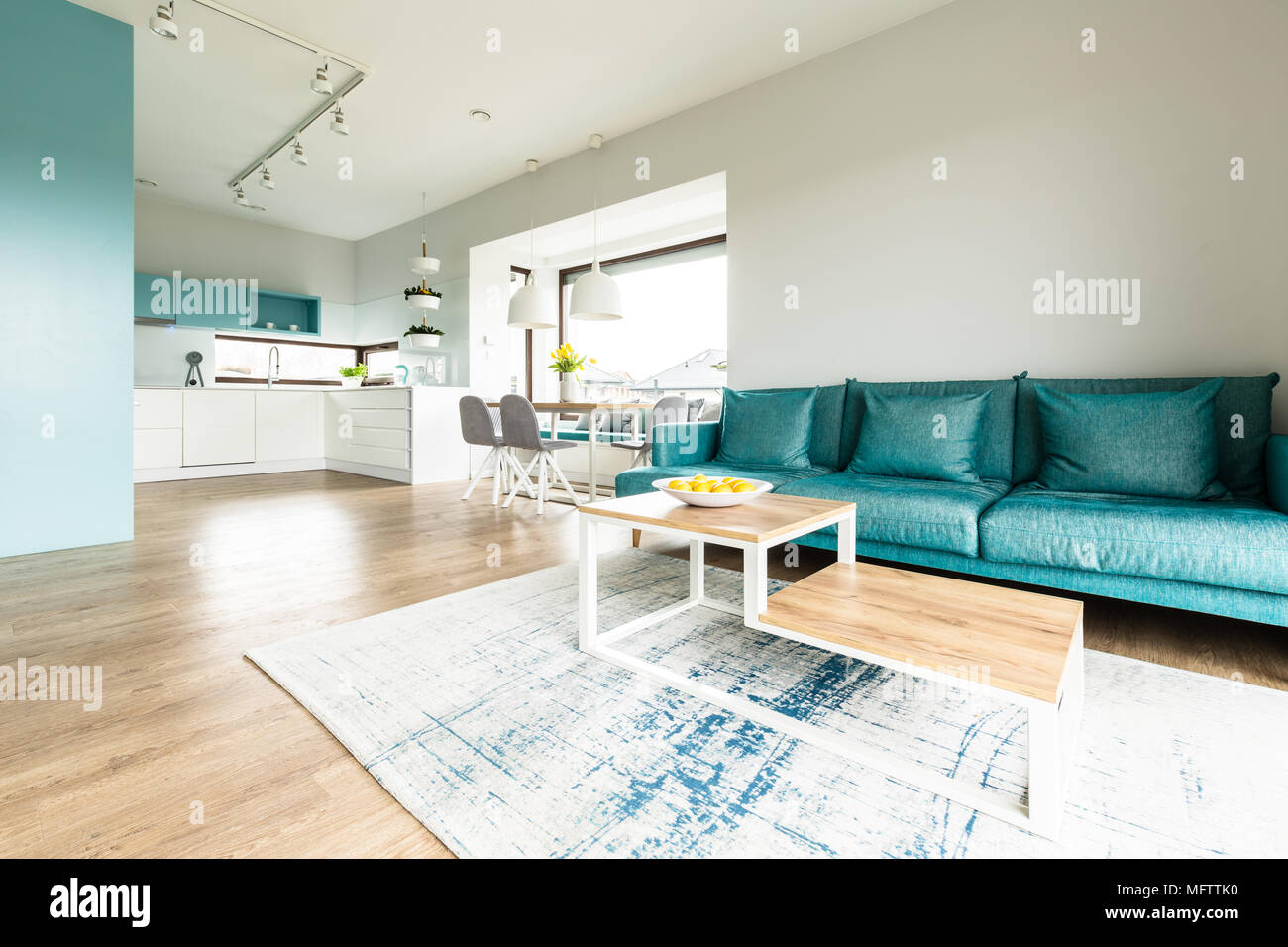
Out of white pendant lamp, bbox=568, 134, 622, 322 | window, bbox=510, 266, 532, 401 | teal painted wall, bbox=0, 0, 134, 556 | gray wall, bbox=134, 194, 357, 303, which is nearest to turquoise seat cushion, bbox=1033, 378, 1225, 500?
white pendant lamp, bbox=568, 134, 622, 322

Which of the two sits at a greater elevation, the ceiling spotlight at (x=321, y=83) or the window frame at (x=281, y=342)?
the ceiling spotlight at (x=321, y=83)

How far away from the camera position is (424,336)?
6.47 m

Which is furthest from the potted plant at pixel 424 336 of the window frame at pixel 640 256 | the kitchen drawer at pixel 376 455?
the window frame at pixel 640 256

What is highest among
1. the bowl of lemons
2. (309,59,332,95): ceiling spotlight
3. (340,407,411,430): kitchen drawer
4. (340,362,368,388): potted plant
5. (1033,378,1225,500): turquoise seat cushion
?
(309,59,332,95): ceiling spotlight

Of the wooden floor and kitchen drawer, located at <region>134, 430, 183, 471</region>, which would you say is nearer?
the wooden floor

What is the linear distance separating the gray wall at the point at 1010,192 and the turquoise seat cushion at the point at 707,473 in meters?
0.75

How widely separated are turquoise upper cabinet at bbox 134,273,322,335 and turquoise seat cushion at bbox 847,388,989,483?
22.8ft

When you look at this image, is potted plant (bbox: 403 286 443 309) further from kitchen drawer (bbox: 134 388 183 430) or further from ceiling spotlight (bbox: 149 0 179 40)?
ceiling spotlight (bbox: 149 0 179 40)

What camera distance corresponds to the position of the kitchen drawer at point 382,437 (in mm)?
5898

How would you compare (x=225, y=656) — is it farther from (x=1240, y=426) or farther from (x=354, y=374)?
(x=354, y=374)

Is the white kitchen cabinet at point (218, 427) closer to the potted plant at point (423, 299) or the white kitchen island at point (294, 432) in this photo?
the white kitchen island at point (294, 432)

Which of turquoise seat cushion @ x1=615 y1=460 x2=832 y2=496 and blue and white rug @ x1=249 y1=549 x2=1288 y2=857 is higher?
turquoise seat cushion @ x1=615 y1=460 x2=832 y2=496

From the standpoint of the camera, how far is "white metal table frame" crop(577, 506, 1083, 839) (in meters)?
1.04
